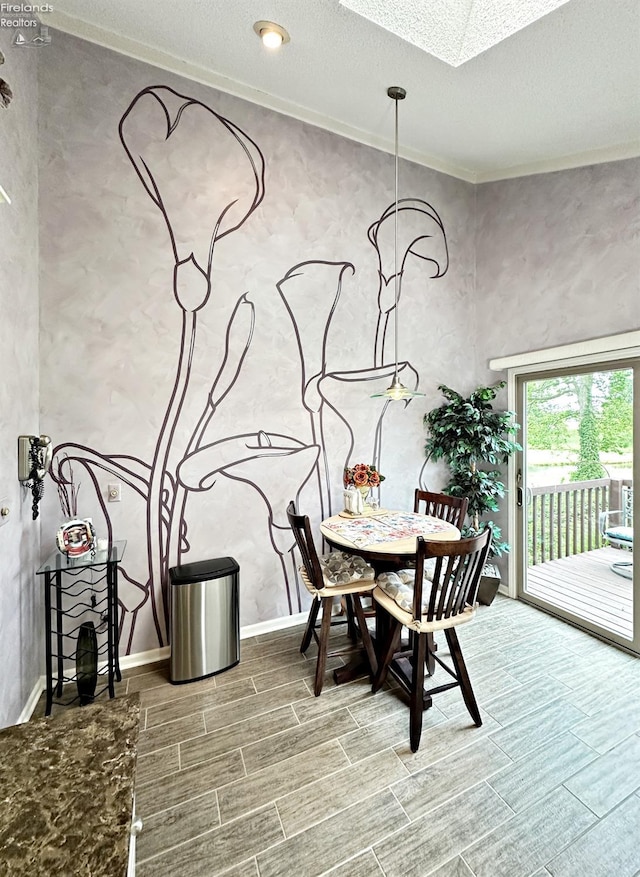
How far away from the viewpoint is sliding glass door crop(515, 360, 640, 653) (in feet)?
9.23

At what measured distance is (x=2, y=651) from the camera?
1.77 metres

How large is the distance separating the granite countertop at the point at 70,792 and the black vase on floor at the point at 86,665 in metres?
1.36

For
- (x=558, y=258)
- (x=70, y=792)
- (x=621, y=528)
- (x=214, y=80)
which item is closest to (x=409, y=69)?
(x=214, y=80)

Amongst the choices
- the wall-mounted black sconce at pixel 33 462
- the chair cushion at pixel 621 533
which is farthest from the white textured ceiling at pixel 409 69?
the chair cushion at pixel 621 533

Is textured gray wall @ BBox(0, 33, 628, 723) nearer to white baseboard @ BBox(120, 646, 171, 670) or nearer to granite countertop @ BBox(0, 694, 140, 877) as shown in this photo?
white baseboard @ BBox(120, 646, 171, 670)

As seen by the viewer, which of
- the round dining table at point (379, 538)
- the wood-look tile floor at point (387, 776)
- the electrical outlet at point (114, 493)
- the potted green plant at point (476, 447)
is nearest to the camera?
the wood-look tile floor at point (387, 776)

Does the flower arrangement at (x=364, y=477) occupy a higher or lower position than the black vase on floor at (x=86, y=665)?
higher

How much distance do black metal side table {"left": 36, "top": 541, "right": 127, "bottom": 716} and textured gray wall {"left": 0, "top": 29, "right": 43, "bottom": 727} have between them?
0.38ft

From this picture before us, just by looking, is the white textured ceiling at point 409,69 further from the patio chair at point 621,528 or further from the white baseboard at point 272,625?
the white baseboard at point 272,625

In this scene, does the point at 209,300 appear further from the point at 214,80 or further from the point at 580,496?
the point at 580,496

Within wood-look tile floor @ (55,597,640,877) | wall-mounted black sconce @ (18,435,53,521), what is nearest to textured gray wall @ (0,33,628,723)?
wall-mounted black sconce @ (18,435,53,521)

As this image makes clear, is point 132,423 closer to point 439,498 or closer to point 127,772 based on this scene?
point 127,772

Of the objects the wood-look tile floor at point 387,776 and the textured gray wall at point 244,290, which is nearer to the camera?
the wood-look tile floor at point 387,776

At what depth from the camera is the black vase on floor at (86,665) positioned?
214 cm
